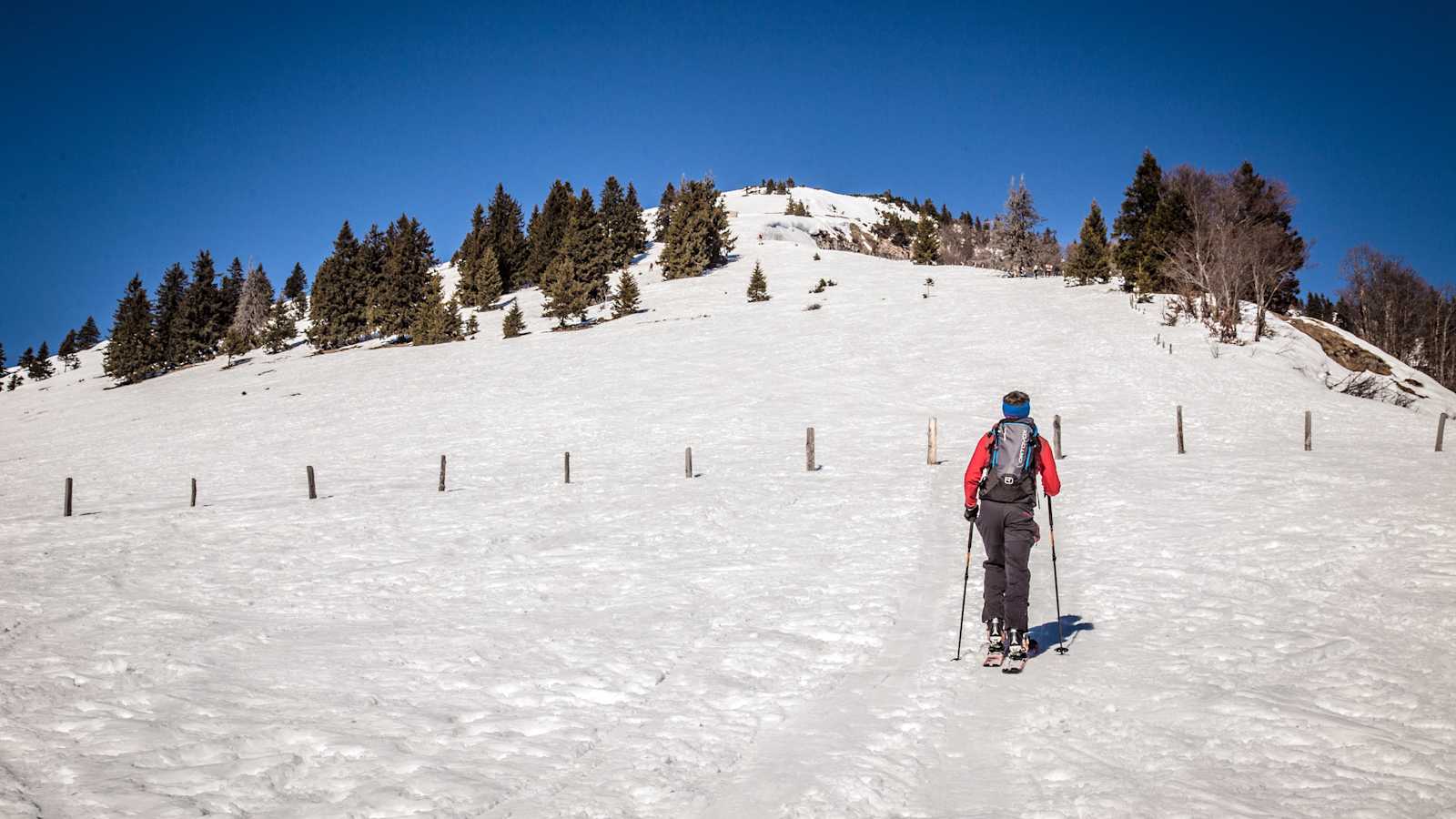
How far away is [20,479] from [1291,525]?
4292 cm

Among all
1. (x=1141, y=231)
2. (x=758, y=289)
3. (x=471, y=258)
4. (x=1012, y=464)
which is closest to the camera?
(x=1012, y=464)

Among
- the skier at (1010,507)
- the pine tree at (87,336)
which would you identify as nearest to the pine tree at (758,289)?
the skier at (1010,507)

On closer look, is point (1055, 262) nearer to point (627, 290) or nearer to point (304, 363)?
point (627, 290)

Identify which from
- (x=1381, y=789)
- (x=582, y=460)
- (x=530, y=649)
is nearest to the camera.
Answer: (x=1381, y=789)

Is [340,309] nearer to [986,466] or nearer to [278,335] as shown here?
[278,335]

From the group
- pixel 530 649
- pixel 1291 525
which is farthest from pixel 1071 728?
pixel 1291 525

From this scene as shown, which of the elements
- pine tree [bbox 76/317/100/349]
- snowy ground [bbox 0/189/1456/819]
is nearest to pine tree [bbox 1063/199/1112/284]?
snowy ground [bbox 0/189/1456/819]

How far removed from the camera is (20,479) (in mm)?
30703

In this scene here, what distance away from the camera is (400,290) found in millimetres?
73688

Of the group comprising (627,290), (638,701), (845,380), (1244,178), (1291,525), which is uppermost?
(1244,178)

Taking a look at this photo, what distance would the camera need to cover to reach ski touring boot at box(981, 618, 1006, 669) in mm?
7871

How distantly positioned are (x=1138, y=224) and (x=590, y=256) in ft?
168

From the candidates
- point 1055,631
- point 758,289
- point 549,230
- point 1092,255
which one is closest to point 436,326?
point 758,289

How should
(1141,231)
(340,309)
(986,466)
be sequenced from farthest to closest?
(340,309), (1141,231), (986,466)
